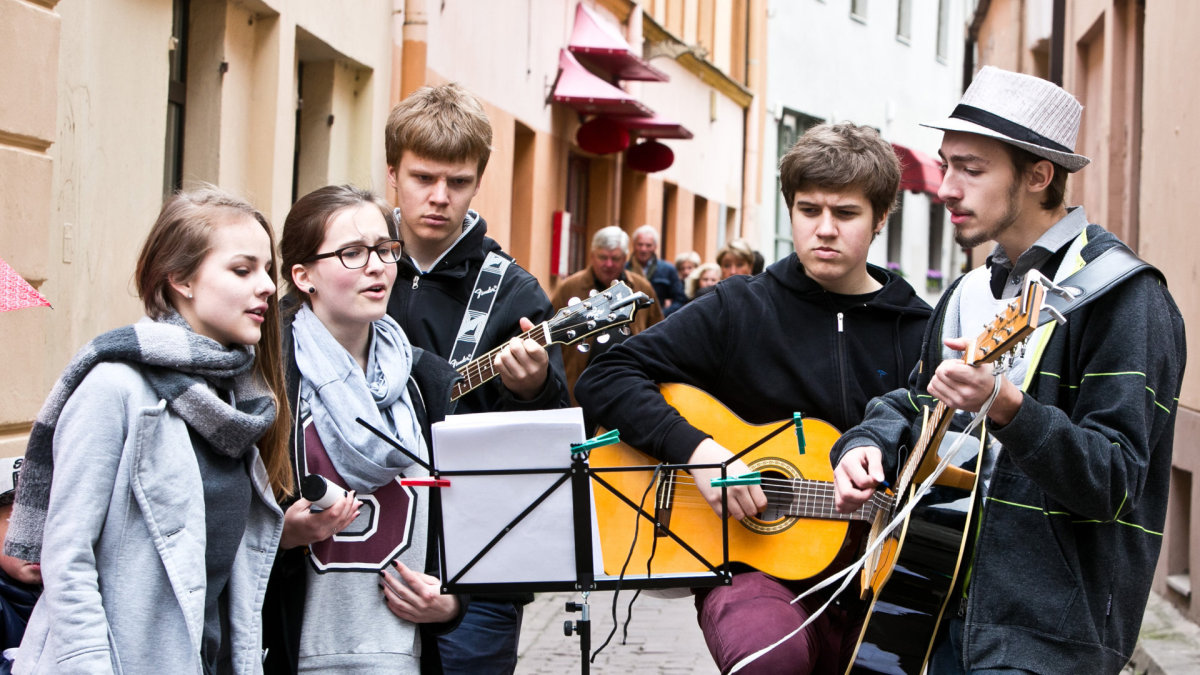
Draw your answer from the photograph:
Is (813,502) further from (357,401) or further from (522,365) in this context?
(357,401)

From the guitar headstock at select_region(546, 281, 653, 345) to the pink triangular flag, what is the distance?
53.1 inches

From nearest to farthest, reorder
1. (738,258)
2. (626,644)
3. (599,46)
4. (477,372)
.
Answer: (477,372) < (626,644) < (738,258) < (599,46)

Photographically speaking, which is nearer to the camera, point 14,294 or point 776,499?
point 14,294

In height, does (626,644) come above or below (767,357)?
below

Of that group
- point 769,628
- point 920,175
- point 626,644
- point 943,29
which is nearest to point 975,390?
point 769,628

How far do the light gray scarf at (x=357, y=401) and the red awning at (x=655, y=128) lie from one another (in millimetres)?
13401

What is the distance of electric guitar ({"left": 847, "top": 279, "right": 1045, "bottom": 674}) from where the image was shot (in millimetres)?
3400

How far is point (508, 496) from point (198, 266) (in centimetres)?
84

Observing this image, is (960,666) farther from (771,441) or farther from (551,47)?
(551,47)

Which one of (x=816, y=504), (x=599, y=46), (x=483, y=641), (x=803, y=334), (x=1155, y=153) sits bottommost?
(x=483, y=641)

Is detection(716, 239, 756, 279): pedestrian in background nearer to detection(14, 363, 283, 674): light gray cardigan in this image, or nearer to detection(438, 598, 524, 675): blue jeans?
detection(438, 598, 524, 675): blue jeans

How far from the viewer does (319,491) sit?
3.45 m

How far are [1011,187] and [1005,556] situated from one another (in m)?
0.85

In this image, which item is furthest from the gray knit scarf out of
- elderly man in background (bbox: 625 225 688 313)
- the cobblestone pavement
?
Result: elderly man in background (bbox: 625 225 688 313)
